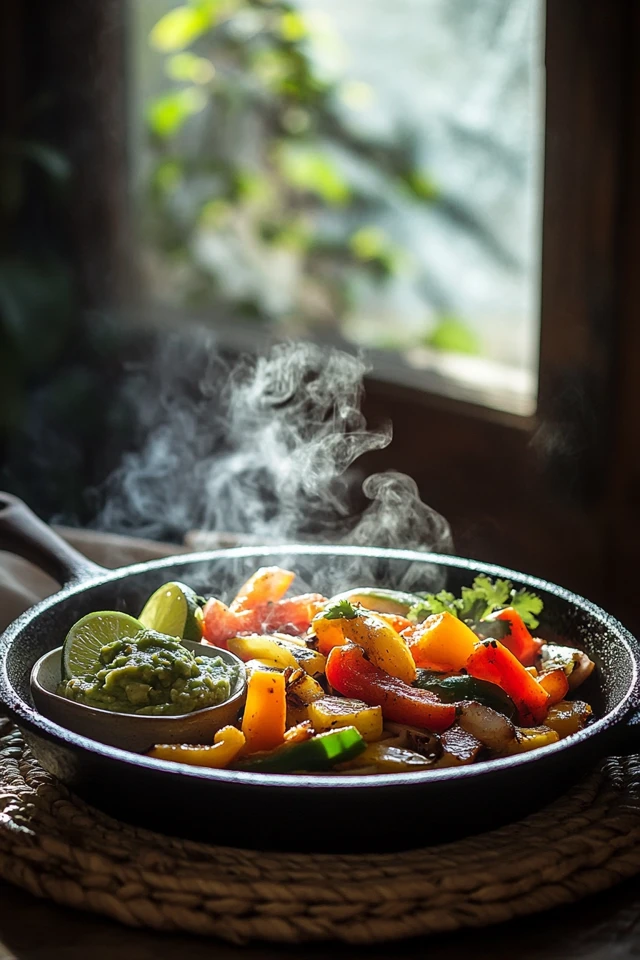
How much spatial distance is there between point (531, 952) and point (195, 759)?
495mm

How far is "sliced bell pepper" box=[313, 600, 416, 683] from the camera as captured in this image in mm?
1649

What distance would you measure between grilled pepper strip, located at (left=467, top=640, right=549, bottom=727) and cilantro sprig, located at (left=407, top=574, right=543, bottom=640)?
0.27 metres

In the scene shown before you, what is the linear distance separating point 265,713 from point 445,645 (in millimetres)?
378

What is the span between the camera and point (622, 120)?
11.8 feet

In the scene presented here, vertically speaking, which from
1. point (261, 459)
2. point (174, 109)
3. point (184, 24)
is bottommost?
point (261, 459)

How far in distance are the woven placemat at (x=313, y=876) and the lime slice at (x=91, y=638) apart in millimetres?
226

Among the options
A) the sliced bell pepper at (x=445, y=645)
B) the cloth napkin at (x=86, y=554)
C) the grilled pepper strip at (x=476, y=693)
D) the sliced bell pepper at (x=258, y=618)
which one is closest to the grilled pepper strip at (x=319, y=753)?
the grilled pepper strip at (x=476, y=693)

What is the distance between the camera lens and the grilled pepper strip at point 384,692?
1.53m

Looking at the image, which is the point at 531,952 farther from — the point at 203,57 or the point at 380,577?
the point at 203,57

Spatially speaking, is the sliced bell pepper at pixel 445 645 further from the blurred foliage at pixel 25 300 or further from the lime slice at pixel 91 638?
the blurred foliage at pixel 25 300

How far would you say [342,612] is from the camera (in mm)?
1719

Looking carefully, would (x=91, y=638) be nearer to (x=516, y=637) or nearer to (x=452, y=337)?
(x=516, y=637)

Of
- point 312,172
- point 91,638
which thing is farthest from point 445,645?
point 312,172

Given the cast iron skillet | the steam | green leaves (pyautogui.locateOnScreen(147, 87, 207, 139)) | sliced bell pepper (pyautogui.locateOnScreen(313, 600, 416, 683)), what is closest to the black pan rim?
the cast iron skillet
